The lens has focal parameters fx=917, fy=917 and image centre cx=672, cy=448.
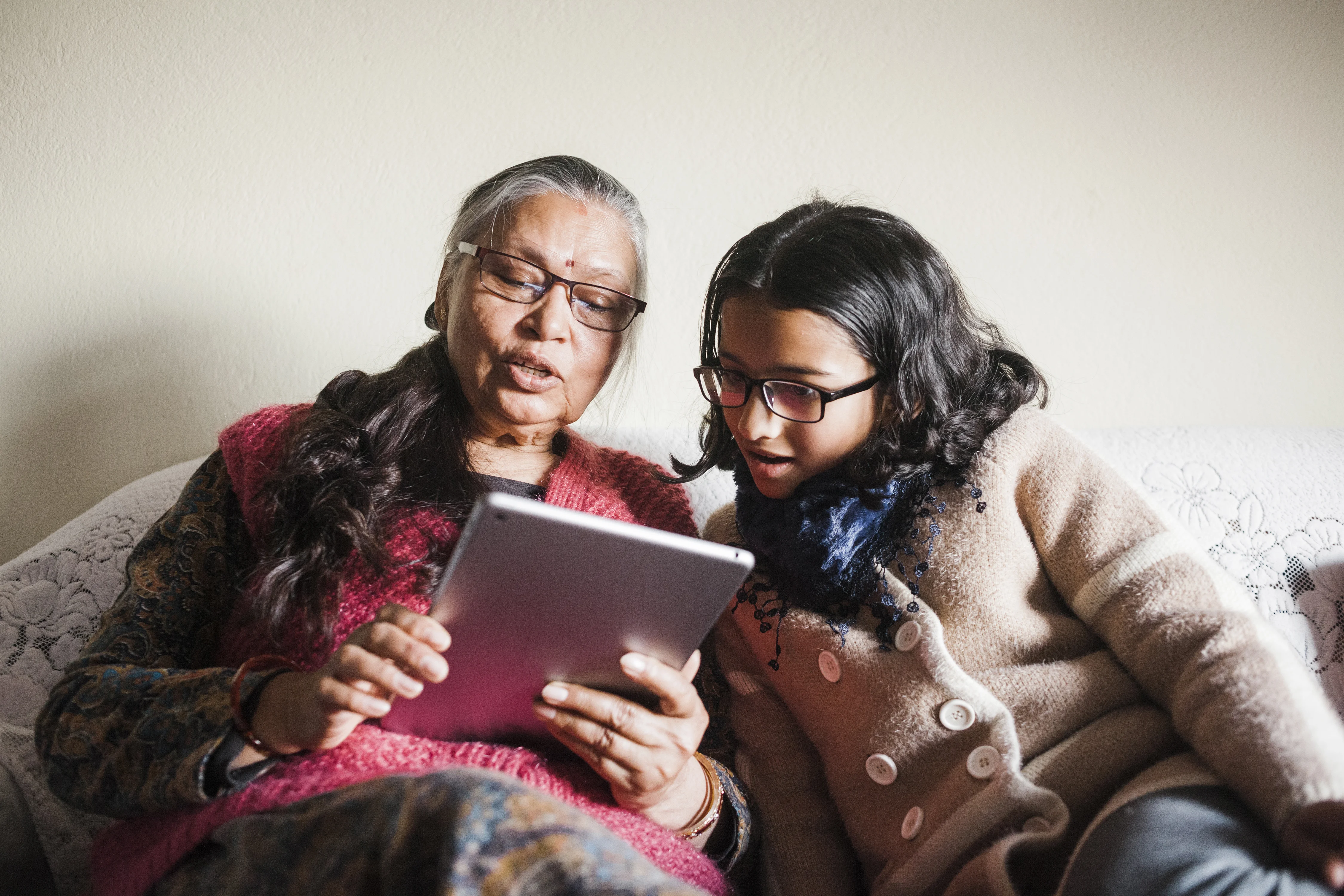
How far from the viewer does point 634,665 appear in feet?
2.99

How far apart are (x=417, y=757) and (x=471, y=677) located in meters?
0.14

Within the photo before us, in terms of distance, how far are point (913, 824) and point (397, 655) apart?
63cm

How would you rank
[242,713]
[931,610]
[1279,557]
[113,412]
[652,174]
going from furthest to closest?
[652,174]
[113,412]
[1279,557]
[931,610]
[242,713]

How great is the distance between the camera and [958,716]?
1.06 m

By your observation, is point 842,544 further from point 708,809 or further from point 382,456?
point 382,456

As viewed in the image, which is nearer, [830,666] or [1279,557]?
[830,666]

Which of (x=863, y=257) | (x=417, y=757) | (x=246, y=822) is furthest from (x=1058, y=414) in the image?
(x=246, y=822)

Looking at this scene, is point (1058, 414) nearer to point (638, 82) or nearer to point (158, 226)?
point (638, 82)

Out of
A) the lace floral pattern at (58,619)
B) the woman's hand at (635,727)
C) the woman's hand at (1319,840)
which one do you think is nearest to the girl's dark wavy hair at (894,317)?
the woman's hand at (635,727)

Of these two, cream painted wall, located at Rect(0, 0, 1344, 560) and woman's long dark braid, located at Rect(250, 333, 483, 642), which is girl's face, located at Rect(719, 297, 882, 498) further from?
cream painted wall, located at Rect(0, 0, 1344, 560)

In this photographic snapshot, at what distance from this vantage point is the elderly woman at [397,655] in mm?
711

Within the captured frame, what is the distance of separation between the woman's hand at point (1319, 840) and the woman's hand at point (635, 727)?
56 centimetres

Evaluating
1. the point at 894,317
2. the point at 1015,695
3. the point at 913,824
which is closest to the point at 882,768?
the point at 913,824

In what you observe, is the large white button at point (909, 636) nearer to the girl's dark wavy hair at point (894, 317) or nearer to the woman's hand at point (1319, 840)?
the girl's dark wavy hair at point (894, 317)
